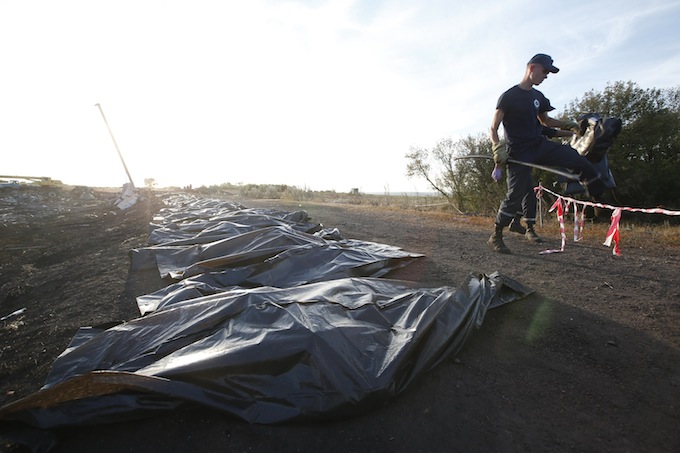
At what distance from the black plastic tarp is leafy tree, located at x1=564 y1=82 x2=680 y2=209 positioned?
14.2m

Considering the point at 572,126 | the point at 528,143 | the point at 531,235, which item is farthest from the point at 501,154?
the point at 531,235

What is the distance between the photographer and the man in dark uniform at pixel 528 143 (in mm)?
3338

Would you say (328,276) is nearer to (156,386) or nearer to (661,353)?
(156,386)

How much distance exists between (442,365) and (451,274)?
156cm

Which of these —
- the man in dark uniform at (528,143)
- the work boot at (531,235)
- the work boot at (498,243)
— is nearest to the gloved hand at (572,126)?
the man in dark uniform at (528,143)

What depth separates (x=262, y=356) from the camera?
4.32ft

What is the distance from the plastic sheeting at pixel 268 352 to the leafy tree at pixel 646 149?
543 inches

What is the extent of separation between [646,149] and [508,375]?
15.8 m

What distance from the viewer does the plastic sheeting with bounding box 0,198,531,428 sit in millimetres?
1182

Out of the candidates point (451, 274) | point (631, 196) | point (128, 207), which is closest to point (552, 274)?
point (451, 274)

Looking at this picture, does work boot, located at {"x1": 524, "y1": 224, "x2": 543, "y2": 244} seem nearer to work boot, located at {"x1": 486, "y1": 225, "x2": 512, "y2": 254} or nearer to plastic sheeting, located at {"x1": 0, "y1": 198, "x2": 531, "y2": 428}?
work boot, located at {"x1": 486, "y1": 225, "x2": 512, "y2": 254}

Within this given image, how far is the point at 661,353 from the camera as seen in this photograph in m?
1.59

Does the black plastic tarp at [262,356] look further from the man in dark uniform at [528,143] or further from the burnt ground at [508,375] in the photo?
the man in dark uniform at [528,143]

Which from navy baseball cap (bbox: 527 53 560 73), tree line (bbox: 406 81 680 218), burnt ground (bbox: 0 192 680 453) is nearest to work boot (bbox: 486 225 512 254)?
burnt ground (bbox: 0 192 680 453)
